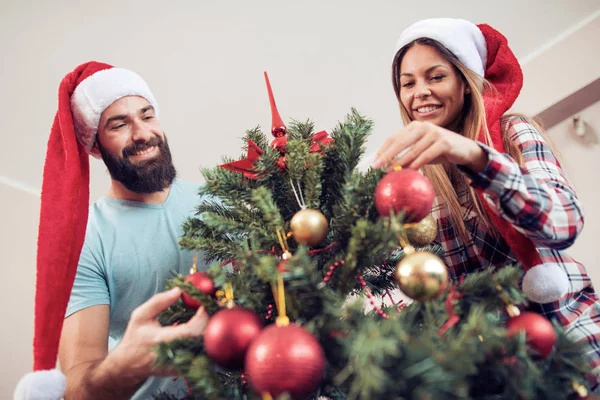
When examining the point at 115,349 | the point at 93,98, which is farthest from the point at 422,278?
the point at 93,98

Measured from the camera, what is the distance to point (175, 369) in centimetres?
44

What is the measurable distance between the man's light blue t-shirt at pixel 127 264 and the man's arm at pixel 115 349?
42 millimetres

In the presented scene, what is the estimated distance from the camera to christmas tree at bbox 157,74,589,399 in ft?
1.17

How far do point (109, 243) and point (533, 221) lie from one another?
85cm

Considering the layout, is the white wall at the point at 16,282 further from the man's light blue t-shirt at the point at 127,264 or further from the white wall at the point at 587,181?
the white wall at the point at 587,181

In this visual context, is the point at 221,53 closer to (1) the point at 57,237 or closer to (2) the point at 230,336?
(1) the point at 57,237

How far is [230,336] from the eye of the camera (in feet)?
1.35

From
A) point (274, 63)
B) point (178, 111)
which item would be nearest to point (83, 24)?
point (178, 111)

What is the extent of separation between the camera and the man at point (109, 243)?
1.98 ft

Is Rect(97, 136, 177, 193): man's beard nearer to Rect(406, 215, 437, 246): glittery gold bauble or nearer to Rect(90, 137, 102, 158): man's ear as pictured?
Rect(90, 137, 102, 158): man's ear

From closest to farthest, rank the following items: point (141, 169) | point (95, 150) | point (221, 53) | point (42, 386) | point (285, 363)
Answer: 1. point (285, 363)
2. point (42, 386)
3. point (141, 169)
4. point (95, 150)
5. point (221, 53)

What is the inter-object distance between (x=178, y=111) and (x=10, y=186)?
2.51 feet

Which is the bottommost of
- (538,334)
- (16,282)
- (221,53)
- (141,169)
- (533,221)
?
(538,334)

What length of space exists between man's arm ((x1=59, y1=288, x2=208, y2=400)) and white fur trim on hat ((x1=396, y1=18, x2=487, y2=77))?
0.71 m
